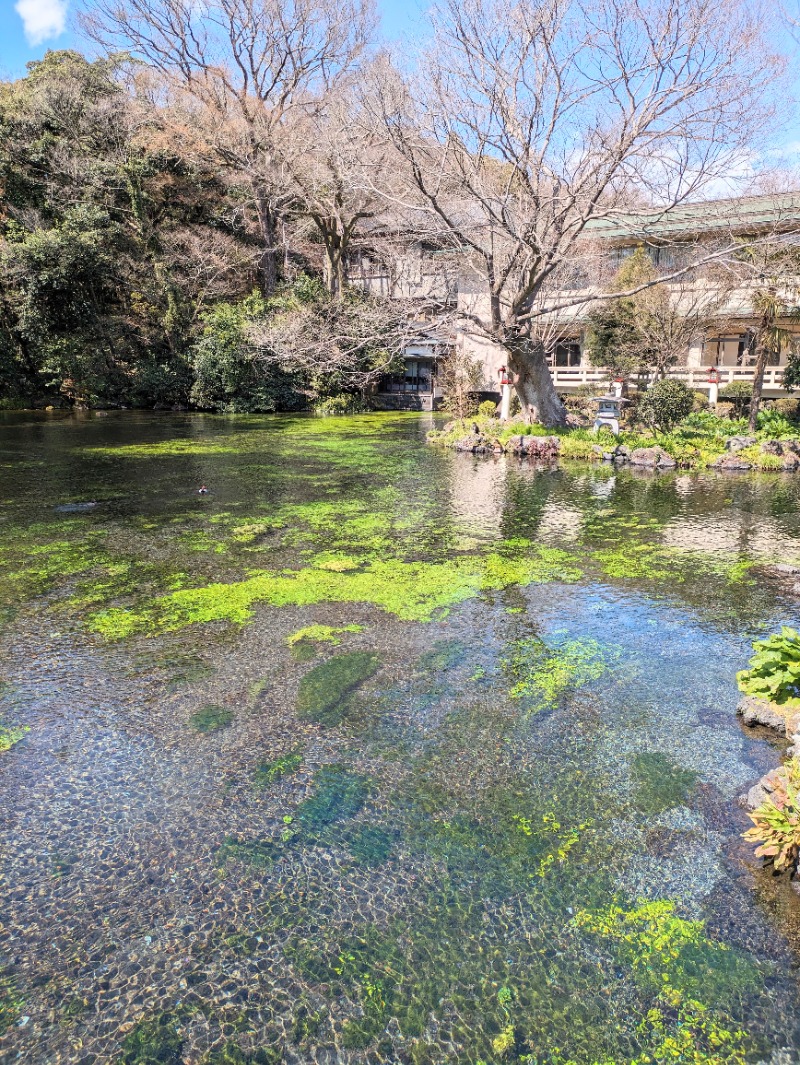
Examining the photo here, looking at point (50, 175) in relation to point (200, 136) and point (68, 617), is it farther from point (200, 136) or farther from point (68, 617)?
point (68, 617)

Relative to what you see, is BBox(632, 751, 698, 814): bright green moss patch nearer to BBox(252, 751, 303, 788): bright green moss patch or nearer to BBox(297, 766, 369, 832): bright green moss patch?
BBox(297, 766, 369, 832): bright green moss patch

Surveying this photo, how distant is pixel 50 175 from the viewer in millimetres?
23766

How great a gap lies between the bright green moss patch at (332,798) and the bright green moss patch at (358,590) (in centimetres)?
225

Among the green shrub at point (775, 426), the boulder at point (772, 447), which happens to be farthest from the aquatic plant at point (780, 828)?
the green shrub at point (775, 426)

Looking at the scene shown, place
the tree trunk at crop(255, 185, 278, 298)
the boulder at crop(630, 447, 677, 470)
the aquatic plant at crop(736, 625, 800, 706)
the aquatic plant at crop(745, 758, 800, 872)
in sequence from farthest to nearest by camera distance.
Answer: the tree trunk at crop(255, 185, 278, 298) → the boulder at crop(630, 447, 677, 470) → the aquatic plant at crop(736, 625, 800, 706) → the aquatic plant at crop(745, 758, 800, 872)

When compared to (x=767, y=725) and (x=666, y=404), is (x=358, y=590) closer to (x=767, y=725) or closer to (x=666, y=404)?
(x=767, y=725)

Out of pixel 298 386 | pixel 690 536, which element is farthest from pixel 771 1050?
pixel 298 386

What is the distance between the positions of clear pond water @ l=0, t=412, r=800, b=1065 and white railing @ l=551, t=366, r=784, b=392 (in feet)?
48.8

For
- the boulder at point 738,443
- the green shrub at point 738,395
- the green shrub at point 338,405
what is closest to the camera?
the boulder at point 738,443

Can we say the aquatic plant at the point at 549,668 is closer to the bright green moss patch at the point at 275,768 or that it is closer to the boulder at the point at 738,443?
the bright green moss patch at the point at 275,768

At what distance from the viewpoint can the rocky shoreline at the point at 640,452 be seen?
12977mm

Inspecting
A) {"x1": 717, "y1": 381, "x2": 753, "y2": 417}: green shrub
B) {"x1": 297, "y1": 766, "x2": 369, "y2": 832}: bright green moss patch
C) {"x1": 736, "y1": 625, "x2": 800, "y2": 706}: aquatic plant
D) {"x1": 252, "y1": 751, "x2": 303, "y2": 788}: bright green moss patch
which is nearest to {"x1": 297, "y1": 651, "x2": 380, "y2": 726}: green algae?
{"x1": 252, "y1": 751, "x2": 303, "y2": 788}: bright green moss patch

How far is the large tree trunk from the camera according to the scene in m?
15.1

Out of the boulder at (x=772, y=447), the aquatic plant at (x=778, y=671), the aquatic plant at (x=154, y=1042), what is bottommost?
the aquatic plant at (x=154, y=1042)
